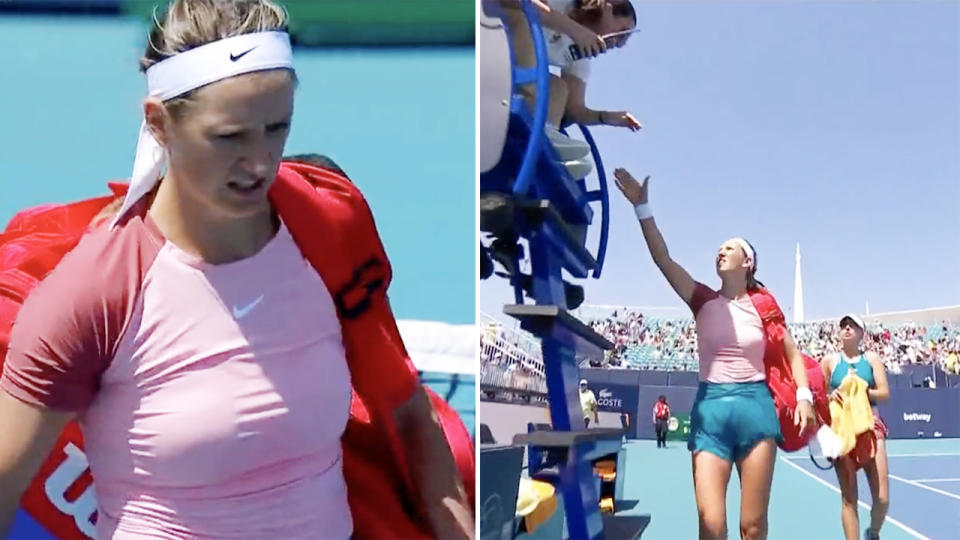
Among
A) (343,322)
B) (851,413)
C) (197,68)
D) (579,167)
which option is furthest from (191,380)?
(851,413)

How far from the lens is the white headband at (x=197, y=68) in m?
1.42

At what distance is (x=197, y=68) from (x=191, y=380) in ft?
1.54

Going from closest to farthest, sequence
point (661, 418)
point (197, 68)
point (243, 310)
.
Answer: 1. point (197, 68)
2. point (243, 310)
3. point (661, 418)

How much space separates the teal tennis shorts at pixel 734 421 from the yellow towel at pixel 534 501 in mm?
296

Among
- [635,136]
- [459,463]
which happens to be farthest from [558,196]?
[459,463]

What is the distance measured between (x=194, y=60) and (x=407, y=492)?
0.81 m

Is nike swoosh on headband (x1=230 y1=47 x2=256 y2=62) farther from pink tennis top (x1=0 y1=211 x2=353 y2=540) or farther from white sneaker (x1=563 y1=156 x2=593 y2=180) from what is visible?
white sneaker (x1=563 y1=156 x2=593 y2=180)

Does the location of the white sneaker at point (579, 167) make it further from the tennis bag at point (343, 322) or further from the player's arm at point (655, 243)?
the tennis bag at point (343, 322)

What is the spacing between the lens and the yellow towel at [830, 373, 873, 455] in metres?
1.95

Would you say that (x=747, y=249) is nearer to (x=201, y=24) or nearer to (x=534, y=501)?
(x=534, y=501)

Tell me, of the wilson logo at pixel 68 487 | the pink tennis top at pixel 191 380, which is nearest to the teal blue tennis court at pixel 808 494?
the pink tennis top at pixel 191 380

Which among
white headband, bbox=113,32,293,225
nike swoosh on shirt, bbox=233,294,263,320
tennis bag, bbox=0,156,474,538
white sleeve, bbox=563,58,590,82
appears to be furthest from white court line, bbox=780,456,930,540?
white headband, bbox=113,32,293,225

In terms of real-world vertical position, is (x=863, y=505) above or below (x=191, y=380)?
below

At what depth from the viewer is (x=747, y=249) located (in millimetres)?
1913
